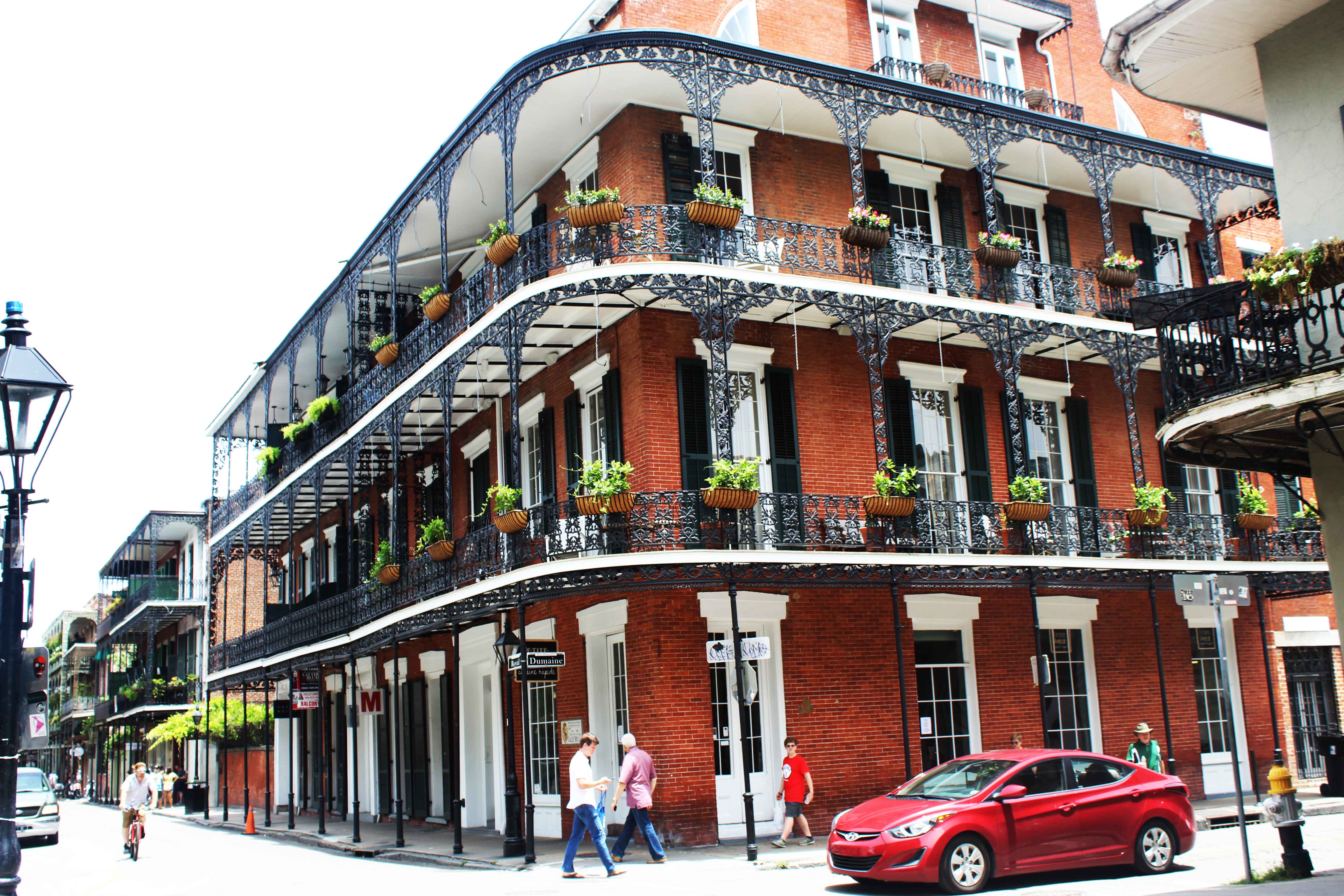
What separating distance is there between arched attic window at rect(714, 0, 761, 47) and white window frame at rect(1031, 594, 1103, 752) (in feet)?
32.2

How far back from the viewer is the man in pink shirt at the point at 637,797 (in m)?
14.0

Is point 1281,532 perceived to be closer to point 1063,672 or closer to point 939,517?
point 1063,672

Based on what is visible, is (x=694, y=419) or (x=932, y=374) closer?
(x=694, y=419)

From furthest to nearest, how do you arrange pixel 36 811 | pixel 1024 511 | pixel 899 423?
1. pixel 36 811
2. pixel 899 423
3. pixel 1024 511

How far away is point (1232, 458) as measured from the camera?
11.3 meters

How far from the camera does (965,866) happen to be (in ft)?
36.0

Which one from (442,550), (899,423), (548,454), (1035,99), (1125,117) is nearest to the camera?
(442,550)

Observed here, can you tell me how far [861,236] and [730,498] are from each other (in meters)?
4.46

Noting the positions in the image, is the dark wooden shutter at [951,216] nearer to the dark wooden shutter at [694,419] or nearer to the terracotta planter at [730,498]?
the dark wooden shutter at [694,419]

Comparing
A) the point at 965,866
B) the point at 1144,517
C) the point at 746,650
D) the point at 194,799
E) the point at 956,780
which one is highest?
the point at 1144,517

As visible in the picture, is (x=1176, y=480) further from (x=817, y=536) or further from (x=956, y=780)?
(x=956, y=780)

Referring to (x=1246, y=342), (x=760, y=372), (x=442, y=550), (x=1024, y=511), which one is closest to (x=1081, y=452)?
(x=1024, y=511)

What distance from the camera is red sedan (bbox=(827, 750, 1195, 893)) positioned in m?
10.9

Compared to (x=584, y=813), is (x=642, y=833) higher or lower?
lower
